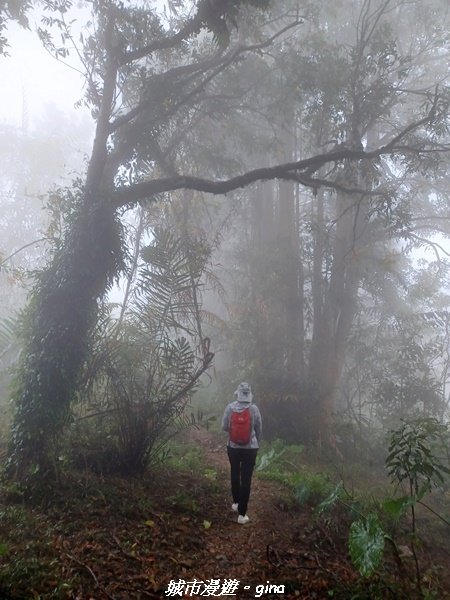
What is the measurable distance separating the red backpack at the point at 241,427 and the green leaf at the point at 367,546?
1.63 m

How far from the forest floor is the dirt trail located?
0.04ft

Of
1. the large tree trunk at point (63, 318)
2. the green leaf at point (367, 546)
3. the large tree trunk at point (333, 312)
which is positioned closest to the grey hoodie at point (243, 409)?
the green leaf at point (367, 546)

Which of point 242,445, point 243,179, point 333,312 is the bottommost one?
point 242,445

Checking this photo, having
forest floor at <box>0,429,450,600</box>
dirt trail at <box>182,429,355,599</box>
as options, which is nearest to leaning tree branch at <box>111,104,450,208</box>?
forest floor at <box>0,429,450,600</box>

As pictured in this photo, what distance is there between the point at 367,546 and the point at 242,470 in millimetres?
1828

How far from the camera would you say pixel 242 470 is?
545cm

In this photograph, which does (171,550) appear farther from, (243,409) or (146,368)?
(146,368)

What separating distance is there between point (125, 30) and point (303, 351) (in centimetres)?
859

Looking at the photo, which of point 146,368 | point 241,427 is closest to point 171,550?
point 241,427

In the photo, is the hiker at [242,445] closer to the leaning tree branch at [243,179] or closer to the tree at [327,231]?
the leaning tree branch at [243,179]

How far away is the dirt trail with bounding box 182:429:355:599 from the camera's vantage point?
428 centimetres

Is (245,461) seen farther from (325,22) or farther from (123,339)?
(325,22)

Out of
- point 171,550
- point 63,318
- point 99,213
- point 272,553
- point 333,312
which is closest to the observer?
point 171,550

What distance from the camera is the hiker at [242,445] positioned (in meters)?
5.39
